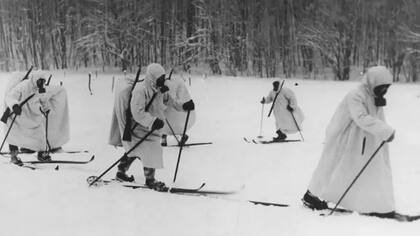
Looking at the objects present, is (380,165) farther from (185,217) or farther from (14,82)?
(14,82)

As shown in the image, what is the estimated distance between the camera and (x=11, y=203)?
485cm

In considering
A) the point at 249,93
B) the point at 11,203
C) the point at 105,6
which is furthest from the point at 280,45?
the point at 11,203

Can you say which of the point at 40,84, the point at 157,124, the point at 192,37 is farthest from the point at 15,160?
the point at 192,37

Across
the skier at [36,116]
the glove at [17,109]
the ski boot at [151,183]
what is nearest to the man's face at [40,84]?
the skier at [36,116]

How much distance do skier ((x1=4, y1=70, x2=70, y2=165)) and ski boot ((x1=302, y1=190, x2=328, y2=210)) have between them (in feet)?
14.6

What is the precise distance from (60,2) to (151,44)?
440cm

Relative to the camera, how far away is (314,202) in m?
5.05

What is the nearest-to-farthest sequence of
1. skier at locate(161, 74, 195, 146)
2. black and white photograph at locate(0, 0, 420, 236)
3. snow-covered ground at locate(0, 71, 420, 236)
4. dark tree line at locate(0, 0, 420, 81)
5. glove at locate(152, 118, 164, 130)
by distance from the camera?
1. snow-covered ground at locate(0, 71, 420, 236)
2. black and white photograph at locate(0, 0, 420, 236)
3. glove at locate(152, 118, 164, 130)
4. skier at locate(161, 74, 195, 146)
5. dark tree line at locate(0, 0, 420, 81)

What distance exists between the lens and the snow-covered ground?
4195 millimetres

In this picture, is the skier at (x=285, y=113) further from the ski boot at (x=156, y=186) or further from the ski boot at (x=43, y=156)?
the ski boot at (x=156, y=186)

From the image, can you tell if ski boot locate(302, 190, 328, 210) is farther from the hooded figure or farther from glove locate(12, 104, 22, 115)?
glove locate(12, 104, 22, 115)

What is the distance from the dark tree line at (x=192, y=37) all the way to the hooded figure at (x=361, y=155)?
1578 cm

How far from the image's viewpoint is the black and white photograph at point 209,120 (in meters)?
4.66

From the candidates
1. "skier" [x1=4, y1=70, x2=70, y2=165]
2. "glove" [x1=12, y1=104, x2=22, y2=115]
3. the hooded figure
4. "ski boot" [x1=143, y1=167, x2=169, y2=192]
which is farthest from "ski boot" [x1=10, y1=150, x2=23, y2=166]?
the hooded figure
